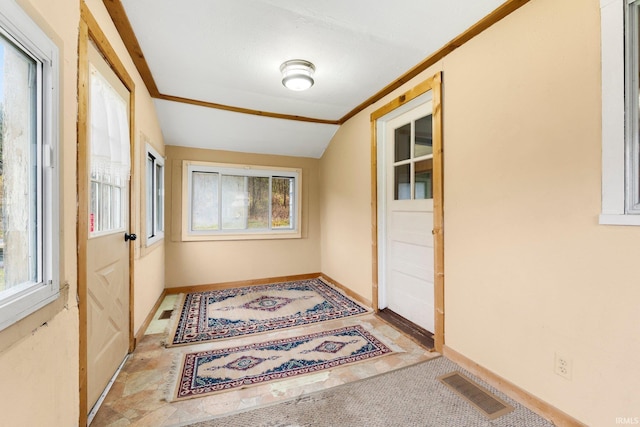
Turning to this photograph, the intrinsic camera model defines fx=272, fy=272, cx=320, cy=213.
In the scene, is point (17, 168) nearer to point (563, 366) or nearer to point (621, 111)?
point (621, 111)

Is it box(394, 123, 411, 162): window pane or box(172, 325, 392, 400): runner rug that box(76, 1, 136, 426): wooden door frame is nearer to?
box(172, 325, 392, 400): runner rug

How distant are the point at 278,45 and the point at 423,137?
147 cm

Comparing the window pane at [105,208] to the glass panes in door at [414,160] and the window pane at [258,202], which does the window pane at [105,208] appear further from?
the glass panes in door at [414,160]

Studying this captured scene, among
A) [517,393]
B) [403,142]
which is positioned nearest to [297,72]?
[403,142]

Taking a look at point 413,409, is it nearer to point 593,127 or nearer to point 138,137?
point 593,127

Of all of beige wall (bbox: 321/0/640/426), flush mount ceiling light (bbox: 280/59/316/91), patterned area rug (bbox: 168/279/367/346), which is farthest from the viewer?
patterned area rug (bbox: 168/279/367/346)

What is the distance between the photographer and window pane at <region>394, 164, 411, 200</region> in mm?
2703

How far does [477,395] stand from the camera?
5.44ft

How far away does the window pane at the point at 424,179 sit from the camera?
246cm

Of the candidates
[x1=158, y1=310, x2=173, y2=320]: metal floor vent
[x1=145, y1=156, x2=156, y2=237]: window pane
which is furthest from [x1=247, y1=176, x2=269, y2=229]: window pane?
[x1=158, y1=310, x2=173, y2=320]: metal floor vent

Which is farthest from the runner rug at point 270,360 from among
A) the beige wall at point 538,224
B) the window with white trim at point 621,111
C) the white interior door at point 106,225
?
the window with white trim at point 621,111

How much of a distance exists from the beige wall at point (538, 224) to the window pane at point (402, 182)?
60 cm

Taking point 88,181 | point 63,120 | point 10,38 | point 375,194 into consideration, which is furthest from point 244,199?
point 10,38

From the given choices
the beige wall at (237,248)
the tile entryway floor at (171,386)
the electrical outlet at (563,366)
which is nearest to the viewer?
the electrical outlet at (563,366)
